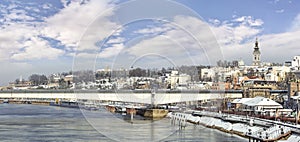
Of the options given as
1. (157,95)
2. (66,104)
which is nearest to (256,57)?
(66,104)

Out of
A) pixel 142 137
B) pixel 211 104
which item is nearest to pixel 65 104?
pixel 211 104

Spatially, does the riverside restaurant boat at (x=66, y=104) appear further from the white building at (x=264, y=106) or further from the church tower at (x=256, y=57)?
the church tower at (x=256, y=57)

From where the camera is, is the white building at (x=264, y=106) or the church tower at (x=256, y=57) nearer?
the white building at (x=264, y=106)

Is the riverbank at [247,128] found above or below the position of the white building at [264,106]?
below

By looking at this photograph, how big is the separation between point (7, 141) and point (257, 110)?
14307 millimetres

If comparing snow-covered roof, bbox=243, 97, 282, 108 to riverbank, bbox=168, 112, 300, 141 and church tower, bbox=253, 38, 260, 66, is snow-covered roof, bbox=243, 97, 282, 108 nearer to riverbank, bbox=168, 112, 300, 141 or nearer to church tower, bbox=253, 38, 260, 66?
riverbank, bbox=168, 112, 300, 141

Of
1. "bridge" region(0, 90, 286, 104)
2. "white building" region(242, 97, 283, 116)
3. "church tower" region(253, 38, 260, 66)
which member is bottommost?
"white building" region(242, 97, 283, 116)

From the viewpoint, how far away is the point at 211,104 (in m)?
36.4

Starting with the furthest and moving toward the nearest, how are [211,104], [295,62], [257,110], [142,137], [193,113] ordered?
[295,62]
[211,104]
[193,113]
[257,110]
[142,137]

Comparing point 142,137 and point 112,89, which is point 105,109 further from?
point 142,137

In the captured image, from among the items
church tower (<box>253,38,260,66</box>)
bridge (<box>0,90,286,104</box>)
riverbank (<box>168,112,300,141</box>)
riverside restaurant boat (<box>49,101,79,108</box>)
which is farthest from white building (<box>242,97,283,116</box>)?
church tower (<box>253,38,260,66</box>)

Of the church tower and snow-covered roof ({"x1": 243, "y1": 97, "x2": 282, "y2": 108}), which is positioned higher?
the church tower

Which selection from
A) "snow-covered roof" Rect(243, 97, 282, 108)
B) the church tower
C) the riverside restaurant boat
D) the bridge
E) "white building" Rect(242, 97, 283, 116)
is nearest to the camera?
"white building" Rect(242, 97, 283, 116)

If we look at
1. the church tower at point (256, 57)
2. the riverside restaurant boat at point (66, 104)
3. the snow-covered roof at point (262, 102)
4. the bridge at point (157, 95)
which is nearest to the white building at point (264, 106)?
the snow-covered roof at point (262, 102)
